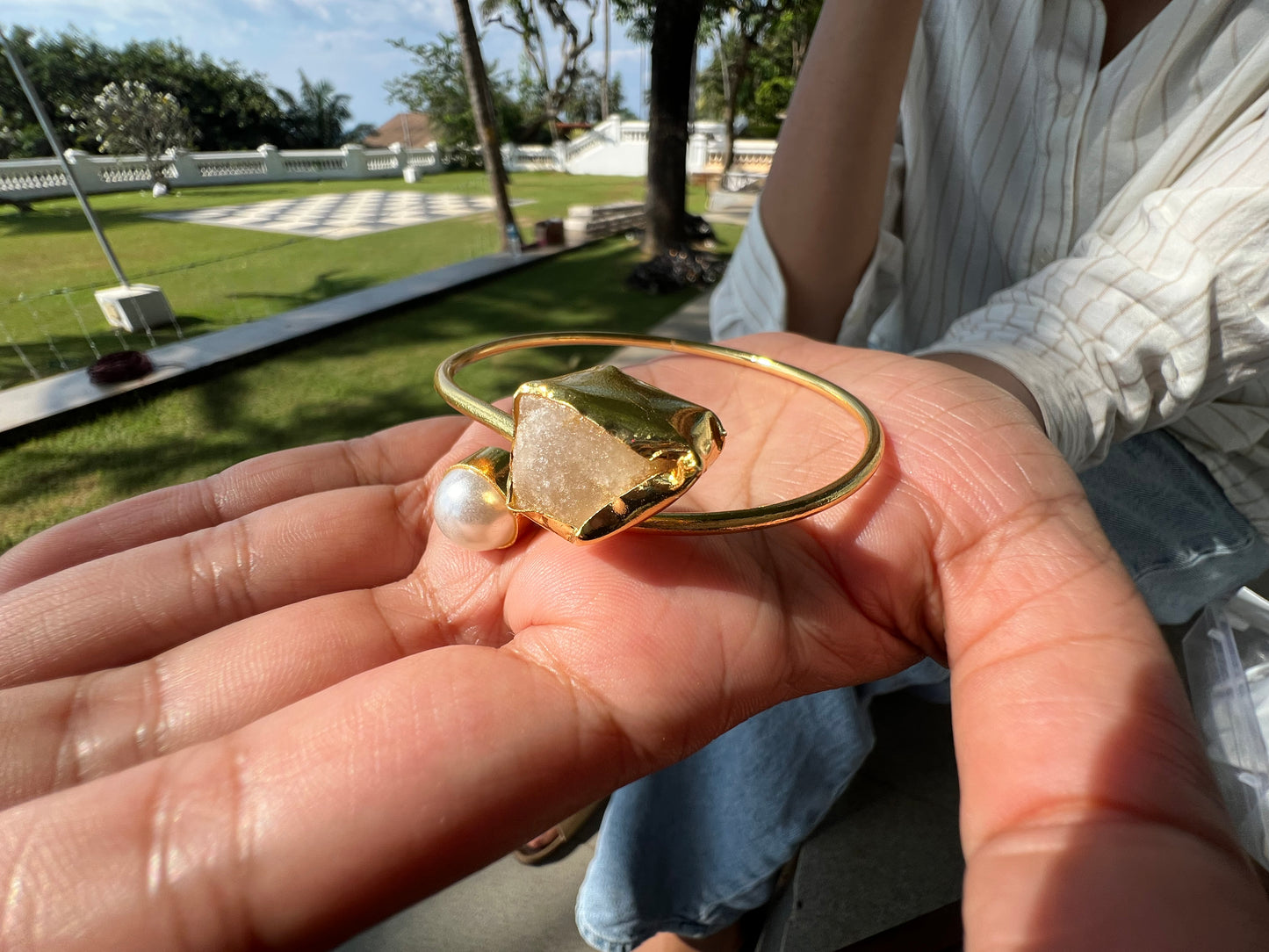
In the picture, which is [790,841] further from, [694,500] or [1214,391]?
[1214,391]

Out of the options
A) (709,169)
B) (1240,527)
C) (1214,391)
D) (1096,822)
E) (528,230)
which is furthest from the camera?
(709,169)

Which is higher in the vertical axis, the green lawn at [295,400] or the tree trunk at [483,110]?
the tree trunk at [483,110]

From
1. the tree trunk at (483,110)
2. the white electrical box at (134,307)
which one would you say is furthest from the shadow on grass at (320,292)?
the tree trunk at (483,110)

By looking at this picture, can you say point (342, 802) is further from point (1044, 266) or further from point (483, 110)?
point (483, 110)

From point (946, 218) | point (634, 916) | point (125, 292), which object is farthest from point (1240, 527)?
point (125, 292)

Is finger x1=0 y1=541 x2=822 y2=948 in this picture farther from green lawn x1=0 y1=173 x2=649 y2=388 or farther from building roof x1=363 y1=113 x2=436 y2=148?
building roof x1=363 y1=113 x2=436 y2=148

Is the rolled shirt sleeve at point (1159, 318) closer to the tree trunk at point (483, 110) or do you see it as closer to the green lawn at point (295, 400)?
the green lawn at point (295, 400)
